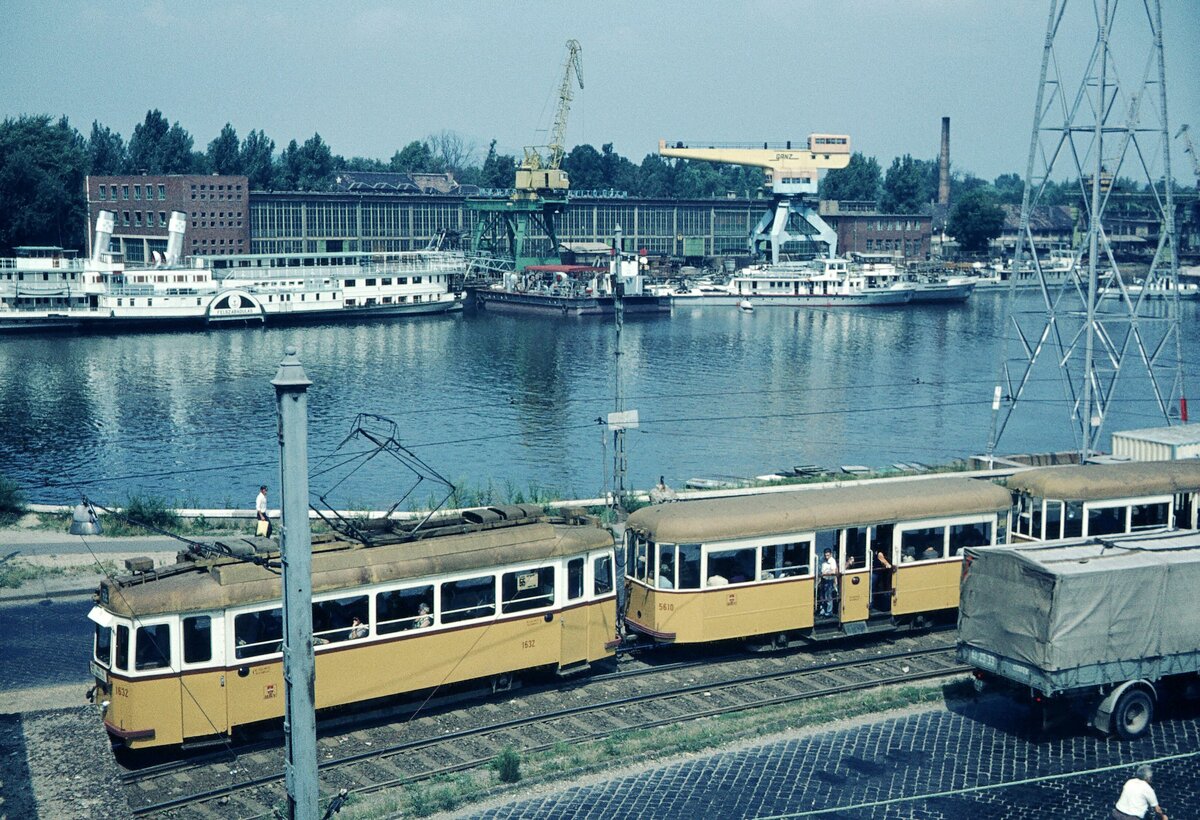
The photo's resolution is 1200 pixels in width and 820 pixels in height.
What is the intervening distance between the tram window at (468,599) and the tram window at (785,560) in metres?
4.25

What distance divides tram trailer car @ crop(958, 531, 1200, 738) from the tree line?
101165 millimetres

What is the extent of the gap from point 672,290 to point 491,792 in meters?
106

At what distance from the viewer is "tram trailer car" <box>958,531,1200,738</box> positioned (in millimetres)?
15305

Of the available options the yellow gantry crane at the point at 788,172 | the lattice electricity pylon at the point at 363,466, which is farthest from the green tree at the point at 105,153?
the lattice electricity pylon at the point at 363,466

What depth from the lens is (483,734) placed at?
16.3 meters

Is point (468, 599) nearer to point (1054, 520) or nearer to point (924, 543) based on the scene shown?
point (924, 543)

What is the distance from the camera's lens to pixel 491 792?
1409cm

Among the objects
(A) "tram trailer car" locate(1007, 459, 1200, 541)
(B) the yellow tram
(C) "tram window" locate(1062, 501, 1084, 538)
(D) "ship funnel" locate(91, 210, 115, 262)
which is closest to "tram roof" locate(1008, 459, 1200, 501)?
(A) "tram trailer car" locate(1007, 459, 1200, 541)

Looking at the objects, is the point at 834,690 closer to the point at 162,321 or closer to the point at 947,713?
the point at 947,713

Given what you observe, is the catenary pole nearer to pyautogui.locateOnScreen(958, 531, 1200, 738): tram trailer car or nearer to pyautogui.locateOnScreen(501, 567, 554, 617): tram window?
pyautogui.locateOnScreen(501, 567, 554, 617): tram window

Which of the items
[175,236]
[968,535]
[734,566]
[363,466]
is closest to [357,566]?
[734,566]

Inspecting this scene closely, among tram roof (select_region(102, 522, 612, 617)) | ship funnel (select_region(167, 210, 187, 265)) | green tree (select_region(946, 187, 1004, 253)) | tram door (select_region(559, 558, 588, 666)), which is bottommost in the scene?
tram door (select_region(559, 558, 588, 666))

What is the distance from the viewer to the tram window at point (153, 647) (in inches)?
576

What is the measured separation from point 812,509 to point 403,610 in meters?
6.27
